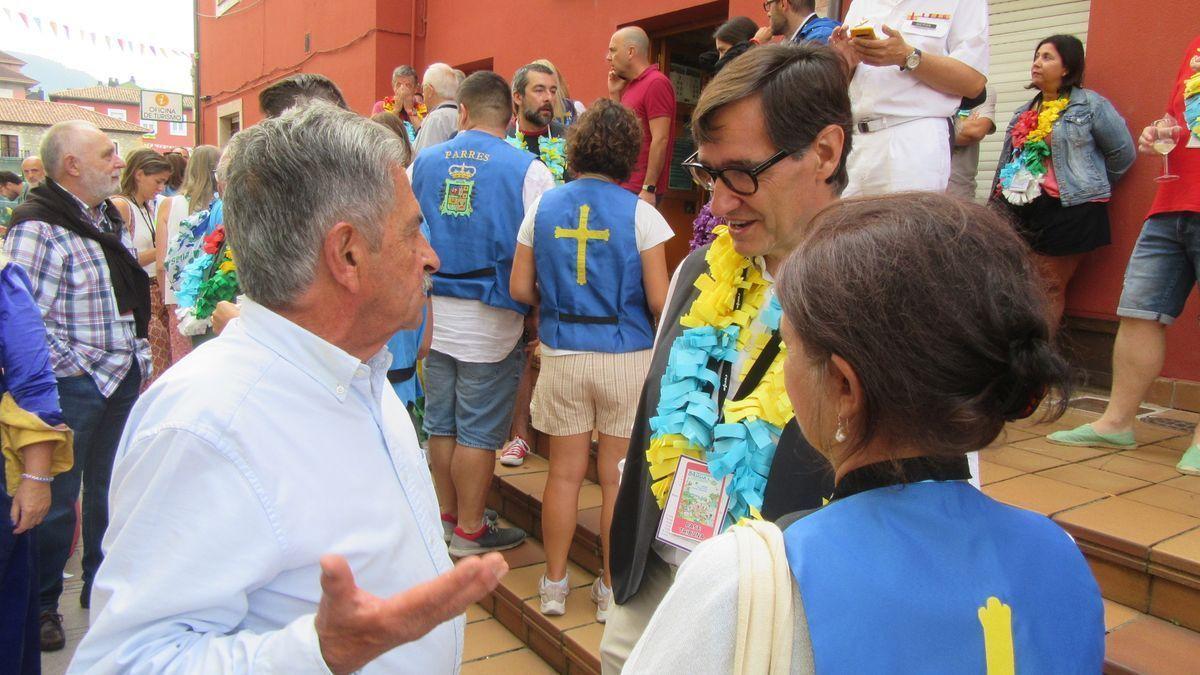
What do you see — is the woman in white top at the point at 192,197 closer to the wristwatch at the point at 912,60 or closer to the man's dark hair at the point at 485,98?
the man's dark hair at the point at 485,98

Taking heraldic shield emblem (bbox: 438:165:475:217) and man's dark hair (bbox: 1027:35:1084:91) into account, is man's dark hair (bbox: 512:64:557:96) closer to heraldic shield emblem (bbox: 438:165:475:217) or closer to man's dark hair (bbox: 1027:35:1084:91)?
heraldic shield emblem (bbox: 438:165:475:217)

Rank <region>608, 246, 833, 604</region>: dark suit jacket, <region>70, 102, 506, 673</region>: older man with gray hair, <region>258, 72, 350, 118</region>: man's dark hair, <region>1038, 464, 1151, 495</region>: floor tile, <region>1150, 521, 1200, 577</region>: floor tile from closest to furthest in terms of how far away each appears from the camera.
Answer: <region>70, 102, 506, 673</region>: older man with gray hair
<region>608, 246, 833, 604</region>: dark suit jacket
<region>1150, 521, 1200, 577</region>: floor tile
<region>258, 72, 350, 118</region>: man's dark hair
<region>1038, 464, 1151, 495</region>: floor tile

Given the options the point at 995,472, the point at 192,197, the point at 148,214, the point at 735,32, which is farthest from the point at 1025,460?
the point at 148,214

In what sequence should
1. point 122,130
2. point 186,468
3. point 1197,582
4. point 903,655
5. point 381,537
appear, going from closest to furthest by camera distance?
1. point 903,655
2. point 186,468
3. point 381,537
4. point 1197,582
5. point 122,130

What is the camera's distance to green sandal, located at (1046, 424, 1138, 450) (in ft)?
12.1

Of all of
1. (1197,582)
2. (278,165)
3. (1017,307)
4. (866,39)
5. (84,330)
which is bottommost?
(1197,582)

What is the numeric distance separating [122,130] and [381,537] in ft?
183

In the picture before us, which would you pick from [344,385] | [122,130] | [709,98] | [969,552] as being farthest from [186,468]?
[122,130]

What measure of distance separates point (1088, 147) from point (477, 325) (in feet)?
10.7

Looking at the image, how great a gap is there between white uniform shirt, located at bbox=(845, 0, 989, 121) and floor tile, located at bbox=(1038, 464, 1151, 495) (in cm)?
157

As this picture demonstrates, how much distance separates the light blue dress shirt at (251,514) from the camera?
3.64ft

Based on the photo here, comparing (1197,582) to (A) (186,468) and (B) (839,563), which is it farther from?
(A) (186,468)

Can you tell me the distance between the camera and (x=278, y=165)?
1.37m

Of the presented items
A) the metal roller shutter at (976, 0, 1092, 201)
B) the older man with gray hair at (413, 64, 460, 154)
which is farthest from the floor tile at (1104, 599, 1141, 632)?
the older man with gray hair at (413, 64, 460, 154)
